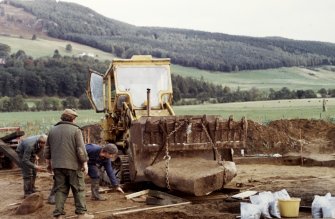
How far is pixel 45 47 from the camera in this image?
315 ft

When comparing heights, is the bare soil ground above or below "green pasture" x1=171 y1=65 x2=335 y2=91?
below

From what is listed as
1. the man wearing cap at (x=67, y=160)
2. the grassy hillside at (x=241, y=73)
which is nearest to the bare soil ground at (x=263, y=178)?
the man wearing cap at (x=67, y=160)

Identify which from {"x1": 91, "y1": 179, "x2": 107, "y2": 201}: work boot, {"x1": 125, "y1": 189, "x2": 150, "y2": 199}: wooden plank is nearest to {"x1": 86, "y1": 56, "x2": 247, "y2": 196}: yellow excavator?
{"x1": 125, "y1": 189, "x2": 150, "y2": 199}: wooden plank

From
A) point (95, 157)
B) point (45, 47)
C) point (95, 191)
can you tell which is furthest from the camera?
point (45, 47)

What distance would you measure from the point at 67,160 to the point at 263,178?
23.1ft

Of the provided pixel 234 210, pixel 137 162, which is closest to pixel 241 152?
pixel 137 162

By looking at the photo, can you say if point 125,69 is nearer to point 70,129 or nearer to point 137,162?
point 137,162

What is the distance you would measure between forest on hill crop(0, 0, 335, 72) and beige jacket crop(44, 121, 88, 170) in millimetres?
86923

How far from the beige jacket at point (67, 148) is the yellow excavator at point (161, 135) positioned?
7.56 ft

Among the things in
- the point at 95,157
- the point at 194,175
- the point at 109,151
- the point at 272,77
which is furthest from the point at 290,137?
the point at 272,77

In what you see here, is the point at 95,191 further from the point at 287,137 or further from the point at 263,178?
the point at 287,137

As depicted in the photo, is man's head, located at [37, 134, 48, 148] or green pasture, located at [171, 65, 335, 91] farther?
green pasture, located at [171, 65, 335, 91]

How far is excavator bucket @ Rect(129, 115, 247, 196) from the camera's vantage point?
38.9 feet

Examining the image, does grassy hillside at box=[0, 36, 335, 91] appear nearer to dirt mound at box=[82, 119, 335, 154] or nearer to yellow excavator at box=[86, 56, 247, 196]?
dirt mound at box=[82, 119, 335, 154]
